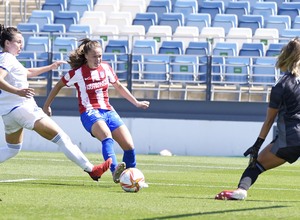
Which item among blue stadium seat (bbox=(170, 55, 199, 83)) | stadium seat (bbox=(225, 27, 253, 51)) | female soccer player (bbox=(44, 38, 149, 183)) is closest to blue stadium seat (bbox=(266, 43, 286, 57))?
stadium seat (bbox=(225, 27, 253, 51))

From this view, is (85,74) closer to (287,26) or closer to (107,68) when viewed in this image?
(107,68)

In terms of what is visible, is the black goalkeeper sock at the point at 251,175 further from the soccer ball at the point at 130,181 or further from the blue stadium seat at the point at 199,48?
the blue stadium seat at the point at 199,48

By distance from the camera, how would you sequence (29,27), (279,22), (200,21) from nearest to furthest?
(279,22), (200,21), (29,27)

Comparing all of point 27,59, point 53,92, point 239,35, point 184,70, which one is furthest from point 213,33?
point 53,92

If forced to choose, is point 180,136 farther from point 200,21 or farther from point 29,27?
point 29,27

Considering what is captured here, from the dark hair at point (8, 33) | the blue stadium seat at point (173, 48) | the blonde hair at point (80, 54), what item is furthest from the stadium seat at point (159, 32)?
the dark hair at point (8, 33)

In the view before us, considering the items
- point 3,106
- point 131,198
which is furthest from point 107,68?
point 131,198

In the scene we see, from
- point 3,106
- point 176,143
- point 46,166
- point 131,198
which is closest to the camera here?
point 131,198

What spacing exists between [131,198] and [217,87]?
1451 centimetres

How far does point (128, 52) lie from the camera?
87.1 ft

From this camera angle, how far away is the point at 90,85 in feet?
45.2

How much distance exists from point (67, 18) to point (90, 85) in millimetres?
16647

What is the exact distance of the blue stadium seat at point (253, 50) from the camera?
26.5 metres

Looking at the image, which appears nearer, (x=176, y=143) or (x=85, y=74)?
(x=85, y=74)
